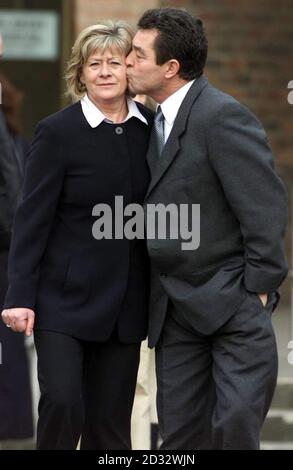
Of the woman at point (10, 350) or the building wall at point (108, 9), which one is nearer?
the woman at point (10, 350)

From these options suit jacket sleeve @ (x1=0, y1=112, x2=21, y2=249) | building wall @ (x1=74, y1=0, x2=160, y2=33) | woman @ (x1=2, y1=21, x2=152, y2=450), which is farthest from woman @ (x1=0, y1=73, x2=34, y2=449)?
building wall @ (x1=74, y1=0, x2=160, y2=33)

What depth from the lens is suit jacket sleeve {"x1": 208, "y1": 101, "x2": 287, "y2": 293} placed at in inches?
183

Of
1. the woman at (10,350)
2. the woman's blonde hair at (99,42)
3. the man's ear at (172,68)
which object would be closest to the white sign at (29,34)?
the woman at (10,350)

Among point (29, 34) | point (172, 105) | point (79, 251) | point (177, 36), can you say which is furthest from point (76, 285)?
point (29, 34)

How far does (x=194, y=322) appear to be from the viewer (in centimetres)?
475

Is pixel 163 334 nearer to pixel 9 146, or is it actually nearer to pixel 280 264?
pixel 280 264

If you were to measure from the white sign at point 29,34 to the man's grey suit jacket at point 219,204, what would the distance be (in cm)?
567

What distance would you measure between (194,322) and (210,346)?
6.3 inches

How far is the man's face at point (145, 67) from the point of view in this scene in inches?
189

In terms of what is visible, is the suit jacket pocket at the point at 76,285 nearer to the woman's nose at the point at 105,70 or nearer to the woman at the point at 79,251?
the woman at the point at 79,251

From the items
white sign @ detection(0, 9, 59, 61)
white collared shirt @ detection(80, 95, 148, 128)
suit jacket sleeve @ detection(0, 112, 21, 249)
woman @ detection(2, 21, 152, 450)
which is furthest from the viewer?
white sign @ detection(0, 9, 59, 61)

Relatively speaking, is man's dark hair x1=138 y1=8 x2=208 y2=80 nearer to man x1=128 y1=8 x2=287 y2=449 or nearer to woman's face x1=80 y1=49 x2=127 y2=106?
man x1=128 y1=8 x2=287 y2=449

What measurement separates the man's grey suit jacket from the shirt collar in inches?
1.5

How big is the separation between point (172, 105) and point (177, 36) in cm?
27
